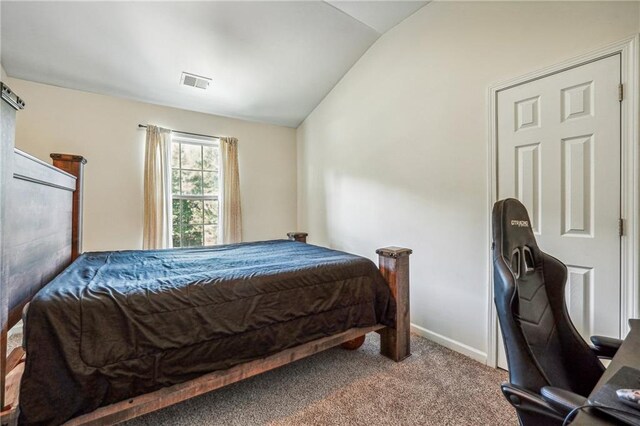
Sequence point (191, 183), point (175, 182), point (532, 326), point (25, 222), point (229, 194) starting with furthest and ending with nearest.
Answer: point (229, 194)
point (191, 183)
point (175, 182)
point (25, 222)
point (532, 326)

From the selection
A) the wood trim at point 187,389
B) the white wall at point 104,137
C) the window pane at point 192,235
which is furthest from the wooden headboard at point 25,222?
the window pane at point 192,235

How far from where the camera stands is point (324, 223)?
392 cm

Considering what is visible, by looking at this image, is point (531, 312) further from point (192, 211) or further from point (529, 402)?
point (192, 211)

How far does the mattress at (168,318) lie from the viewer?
3.63ft

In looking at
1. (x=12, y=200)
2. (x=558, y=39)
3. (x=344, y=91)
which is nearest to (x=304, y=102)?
(x=344, y=91)

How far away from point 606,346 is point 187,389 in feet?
5.93

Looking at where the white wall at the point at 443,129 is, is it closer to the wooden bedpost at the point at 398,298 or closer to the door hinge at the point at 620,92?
the door hinge at the point at 620,92

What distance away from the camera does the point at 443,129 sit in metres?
2.38

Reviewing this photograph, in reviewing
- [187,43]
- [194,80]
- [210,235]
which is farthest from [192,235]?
[187,43]

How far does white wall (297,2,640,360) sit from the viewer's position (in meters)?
1.83

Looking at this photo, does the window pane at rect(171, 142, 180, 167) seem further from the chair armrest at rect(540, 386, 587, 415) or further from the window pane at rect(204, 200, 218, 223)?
the chair armrest at rect(540, 386, 587, 415)

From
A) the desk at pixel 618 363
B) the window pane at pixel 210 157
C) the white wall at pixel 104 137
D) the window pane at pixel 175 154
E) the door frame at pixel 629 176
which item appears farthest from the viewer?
the window pane at pixel 210 157

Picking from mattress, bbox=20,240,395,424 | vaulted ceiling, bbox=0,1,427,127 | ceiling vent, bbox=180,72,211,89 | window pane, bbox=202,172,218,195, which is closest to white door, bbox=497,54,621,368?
mattress, bbox=20,240,395,424

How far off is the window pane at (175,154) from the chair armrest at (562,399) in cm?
392
